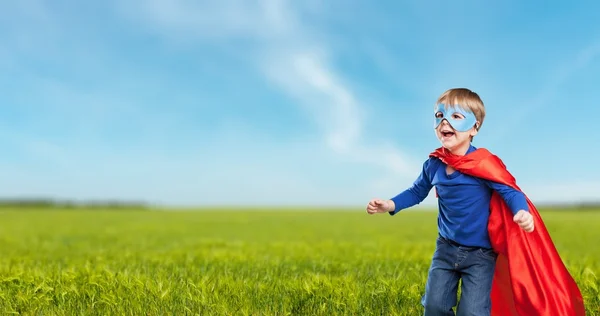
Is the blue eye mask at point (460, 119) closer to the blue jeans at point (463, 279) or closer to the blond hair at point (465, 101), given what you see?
the blond hair at point (465, 101)

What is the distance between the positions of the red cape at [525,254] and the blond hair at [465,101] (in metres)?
0.36

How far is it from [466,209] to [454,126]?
743 mm

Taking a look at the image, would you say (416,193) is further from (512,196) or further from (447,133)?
(512,196)

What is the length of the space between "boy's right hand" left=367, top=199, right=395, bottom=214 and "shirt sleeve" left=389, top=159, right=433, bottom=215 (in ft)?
0.16

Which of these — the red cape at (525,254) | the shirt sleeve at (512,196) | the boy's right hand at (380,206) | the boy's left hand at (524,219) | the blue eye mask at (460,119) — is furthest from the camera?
the boy's right hand at (380,206)

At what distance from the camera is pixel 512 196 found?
4.35 m

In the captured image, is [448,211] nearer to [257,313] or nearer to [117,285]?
[257,313]

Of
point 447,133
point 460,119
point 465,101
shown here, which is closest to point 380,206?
point 447,133

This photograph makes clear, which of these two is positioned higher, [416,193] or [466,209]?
[416,193]

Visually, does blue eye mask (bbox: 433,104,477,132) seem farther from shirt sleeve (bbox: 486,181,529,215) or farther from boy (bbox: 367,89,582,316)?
shirt sleeve (bbox: 486,181,529,215)

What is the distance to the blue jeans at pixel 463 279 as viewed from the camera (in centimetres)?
452

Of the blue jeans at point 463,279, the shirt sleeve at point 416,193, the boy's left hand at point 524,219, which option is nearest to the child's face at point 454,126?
the shirt sleeve at point 416,193

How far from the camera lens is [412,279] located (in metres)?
6.48

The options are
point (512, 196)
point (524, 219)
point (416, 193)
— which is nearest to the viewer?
point (524, 219)
